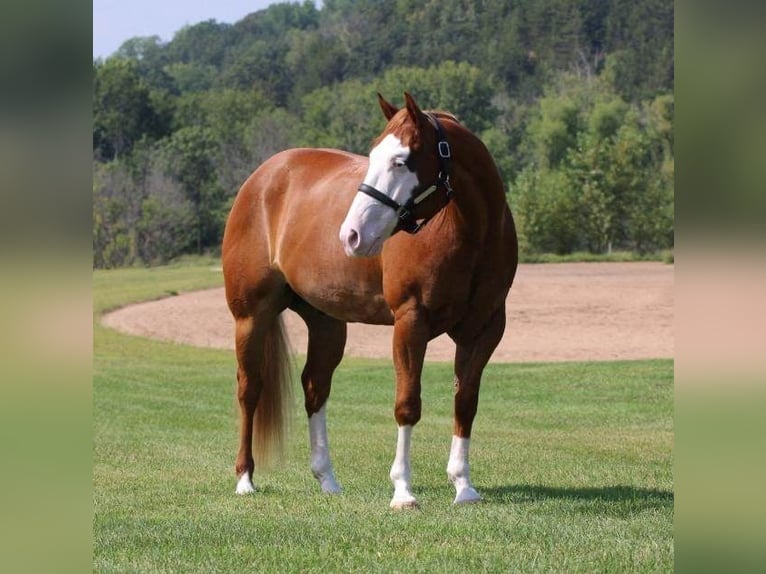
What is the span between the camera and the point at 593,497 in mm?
6445

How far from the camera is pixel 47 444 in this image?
63.8 inches

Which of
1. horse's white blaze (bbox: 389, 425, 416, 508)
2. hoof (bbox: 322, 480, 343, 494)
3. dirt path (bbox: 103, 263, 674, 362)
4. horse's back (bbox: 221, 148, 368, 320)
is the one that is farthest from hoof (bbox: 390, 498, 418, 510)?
dirt path (bbox: 103, 263, 674, 362)

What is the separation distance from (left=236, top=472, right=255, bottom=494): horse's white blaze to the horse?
1 cm

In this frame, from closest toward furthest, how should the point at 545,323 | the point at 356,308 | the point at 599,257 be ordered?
the point at 356,308
the point at 545,323
the point at 599,257

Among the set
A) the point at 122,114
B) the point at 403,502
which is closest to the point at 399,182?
the point at 403,502

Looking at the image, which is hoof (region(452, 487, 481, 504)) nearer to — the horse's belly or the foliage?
the horse's belly

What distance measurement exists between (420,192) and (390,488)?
7.02 feet

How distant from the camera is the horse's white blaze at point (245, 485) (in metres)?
6.98

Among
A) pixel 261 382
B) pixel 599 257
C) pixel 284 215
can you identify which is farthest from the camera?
pixel 599 257

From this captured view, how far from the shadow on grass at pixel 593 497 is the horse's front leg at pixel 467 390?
184mm

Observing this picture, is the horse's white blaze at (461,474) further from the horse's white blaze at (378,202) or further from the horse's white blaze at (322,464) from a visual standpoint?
the horse's white blaze at (378,202)

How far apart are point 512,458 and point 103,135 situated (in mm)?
61670

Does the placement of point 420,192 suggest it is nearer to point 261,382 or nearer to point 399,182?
point 399,182

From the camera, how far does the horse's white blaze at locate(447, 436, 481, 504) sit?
628cm
